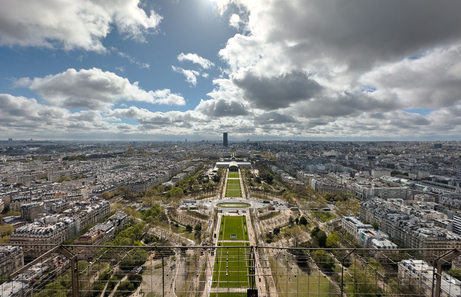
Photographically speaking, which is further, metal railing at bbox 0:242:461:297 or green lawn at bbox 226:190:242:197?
green lawn at bbox 226:190:242:197

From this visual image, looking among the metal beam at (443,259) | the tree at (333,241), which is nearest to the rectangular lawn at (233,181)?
the tree at (333,241)

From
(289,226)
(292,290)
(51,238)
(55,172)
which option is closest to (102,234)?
(51,238)

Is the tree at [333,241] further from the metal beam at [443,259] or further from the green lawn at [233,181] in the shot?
the green lawn at [233,181]

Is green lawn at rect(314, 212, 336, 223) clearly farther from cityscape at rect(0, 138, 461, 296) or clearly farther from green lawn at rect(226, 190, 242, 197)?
green lawn at rect(226, 190, 242, 197)

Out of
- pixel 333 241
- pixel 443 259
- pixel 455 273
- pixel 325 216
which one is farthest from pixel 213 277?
pixel 325 216

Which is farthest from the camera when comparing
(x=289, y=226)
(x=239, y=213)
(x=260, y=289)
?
(x=239, y=213)

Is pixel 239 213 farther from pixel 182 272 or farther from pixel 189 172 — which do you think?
pixel 189 172

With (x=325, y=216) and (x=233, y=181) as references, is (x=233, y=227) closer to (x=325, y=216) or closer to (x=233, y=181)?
(x=325, y=216)

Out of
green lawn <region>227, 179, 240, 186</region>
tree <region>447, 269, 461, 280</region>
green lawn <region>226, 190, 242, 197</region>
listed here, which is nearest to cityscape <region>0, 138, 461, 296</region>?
tree <region>447, 269, 461, 280</region>
